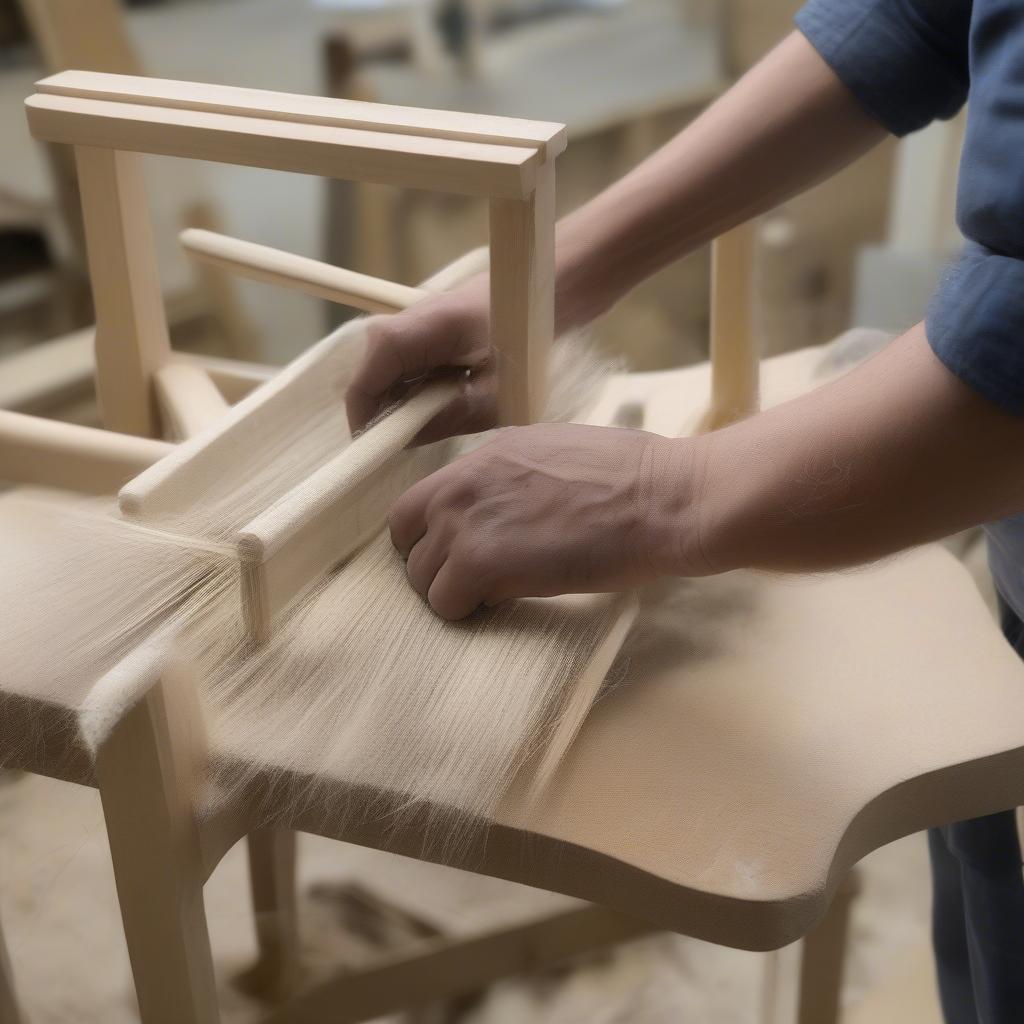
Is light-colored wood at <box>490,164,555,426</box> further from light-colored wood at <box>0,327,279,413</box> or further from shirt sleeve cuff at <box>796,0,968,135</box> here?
light-colored wood at <box>0,327,279,413</box>

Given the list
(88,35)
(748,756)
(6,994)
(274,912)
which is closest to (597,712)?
(748,756)

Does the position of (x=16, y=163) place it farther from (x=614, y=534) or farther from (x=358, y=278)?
(x=614, y=534)

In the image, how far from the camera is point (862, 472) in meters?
0.53

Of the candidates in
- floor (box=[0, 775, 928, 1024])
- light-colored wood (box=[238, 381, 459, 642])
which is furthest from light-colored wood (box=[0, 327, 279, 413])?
light-colored wood (box=[238, 381, 459, 642])

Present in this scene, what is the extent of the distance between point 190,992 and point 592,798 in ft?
0.74

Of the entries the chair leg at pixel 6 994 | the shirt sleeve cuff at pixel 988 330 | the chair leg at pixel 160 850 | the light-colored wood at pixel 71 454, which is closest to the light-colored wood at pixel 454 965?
the chair leg at pixel 6 994

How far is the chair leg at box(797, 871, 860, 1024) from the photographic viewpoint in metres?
0.96

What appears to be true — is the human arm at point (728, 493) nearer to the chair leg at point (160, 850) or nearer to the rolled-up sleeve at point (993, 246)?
the rolled-up sleeve at point (993, 246)

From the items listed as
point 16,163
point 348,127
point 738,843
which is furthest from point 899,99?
point 16,163

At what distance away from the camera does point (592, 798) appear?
22.8 inches

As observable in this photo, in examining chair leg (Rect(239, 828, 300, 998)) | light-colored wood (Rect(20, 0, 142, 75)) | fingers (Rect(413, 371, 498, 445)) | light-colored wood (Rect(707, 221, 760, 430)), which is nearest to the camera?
fingers (Rect(413, 371, 498, 445))

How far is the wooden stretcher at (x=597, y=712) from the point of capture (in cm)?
56

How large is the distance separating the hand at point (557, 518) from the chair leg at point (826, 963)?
0.49 m

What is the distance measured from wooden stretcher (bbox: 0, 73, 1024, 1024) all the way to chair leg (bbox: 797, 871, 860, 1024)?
0.34 meters
